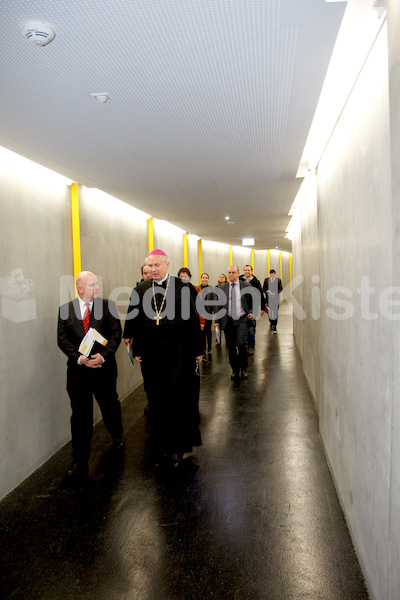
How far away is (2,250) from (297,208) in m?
5.69

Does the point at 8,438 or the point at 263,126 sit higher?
the point at 263,126

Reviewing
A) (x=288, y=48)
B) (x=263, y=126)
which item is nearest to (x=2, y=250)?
(x=263, y=126)

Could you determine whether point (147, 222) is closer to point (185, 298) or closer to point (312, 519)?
point (185, 298)

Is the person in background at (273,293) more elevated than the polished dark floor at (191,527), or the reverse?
the person in background at (273,293)

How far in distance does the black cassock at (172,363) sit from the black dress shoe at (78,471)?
2.28ft

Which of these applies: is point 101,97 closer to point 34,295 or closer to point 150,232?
point 34,295

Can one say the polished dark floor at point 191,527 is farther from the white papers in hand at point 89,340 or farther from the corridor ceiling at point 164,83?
the corridor ceiling at point 164,83

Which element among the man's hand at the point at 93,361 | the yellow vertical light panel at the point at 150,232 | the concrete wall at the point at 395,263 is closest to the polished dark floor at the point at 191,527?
the concrete wall at the point at 395,263

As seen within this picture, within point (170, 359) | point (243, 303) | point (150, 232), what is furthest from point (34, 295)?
point (150, 232)

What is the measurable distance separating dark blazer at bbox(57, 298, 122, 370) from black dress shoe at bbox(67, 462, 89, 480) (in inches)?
34.8

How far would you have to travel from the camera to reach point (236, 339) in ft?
21.7

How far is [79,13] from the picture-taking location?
1.78 meters

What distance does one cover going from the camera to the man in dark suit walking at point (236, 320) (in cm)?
664

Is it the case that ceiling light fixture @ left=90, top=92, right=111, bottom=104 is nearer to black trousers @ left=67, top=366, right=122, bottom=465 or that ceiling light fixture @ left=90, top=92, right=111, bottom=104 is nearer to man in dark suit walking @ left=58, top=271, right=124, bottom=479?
man in dark suit walking @ left=58, top=271, right=124, bottom=479
